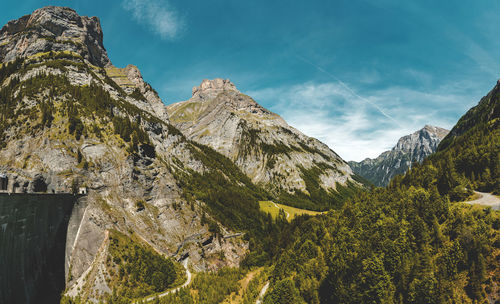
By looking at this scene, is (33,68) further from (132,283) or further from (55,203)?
(132,283)

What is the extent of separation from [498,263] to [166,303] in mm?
64161

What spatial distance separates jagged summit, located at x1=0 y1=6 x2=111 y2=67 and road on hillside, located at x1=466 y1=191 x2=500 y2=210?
216 m

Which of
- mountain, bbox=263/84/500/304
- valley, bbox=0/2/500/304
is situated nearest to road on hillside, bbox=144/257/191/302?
valley, bbox=0/2/500/304

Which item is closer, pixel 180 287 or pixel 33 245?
pixel 33 245

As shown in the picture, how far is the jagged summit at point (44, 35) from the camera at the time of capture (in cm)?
15438

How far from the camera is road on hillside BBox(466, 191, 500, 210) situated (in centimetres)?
5073

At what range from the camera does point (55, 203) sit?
211 feet

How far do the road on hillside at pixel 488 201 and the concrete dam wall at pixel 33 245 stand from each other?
9481cm

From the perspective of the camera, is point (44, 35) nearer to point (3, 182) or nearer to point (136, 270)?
point (3, 182)

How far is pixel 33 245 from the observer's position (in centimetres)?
5600

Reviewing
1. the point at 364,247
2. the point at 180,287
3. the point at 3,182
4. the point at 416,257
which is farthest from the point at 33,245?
the point at 416,257

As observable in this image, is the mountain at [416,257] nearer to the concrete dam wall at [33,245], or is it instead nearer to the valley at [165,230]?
the valley at [165,230]

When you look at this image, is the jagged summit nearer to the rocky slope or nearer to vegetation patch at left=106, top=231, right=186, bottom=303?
the rocky slope

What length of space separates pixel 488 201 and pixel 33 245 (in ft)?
333
